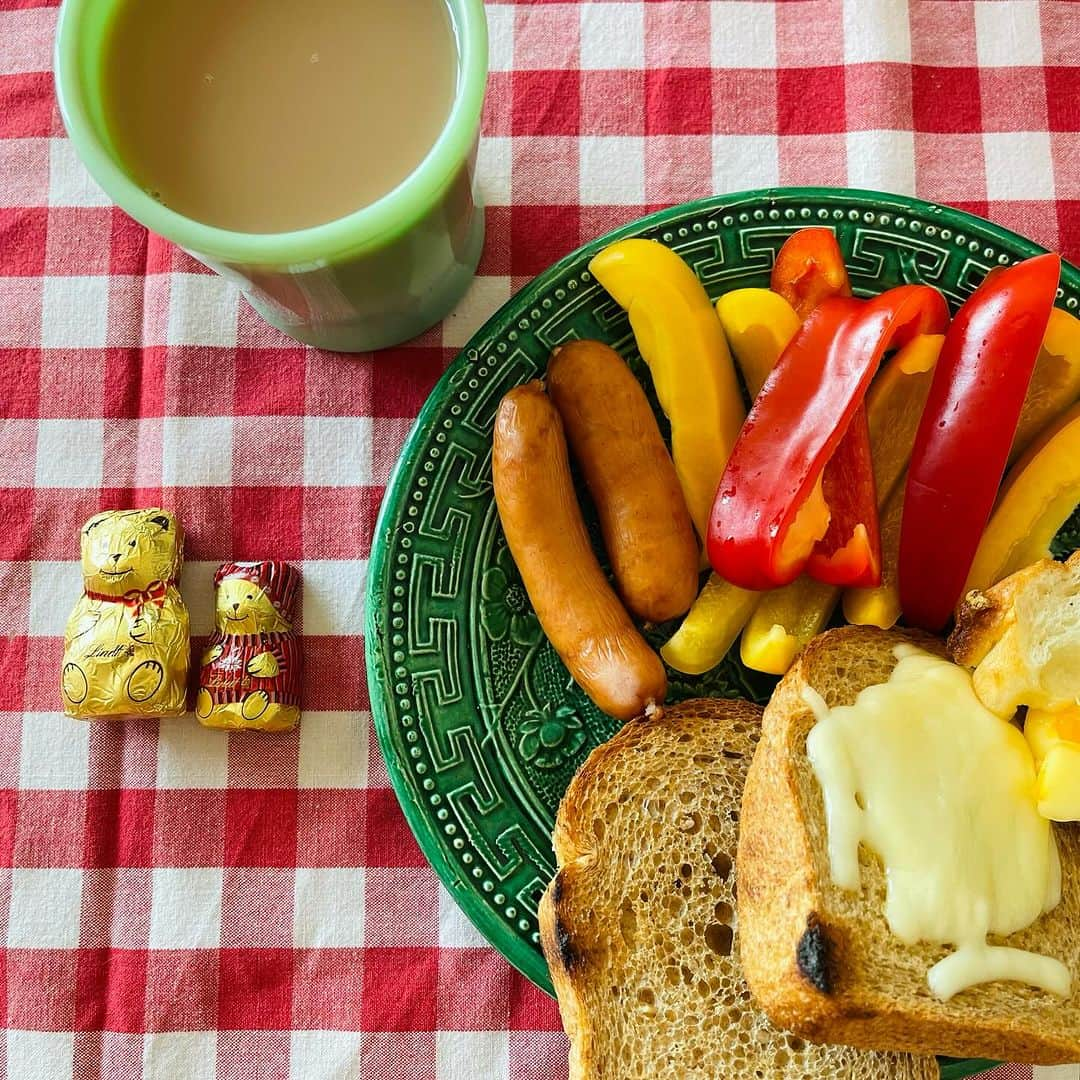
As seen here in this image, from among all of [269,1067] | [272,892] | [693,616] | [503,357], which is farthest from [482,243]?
[269,1067]

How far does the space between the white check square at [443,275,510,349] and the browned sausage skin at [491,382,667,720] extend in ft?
0.71

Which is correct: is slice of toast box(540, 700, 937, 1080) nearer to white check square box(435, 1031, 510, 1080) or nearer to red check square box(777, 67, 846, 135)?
white check square box(435, 1031, 510, 1080)

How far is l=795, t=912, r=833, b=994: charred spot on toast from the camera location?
99cm

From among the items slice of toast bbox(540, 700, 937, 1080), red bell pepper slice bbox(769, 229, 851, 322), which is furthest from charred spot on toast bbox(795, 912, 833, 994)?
red bell pepper slice bbox(769, 229, 851, 322)

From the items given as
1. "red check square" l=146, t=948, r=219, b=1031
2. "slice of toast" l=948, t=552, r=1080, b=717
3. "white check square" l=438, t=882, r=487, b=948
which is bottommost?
"red check square" l=146, t=948, r=219, b=1031

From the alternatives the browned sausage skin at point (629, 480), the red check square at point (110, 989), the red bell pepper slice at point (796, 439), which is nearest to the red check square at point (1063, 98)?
the red bell pepper slice at point (796, 439)

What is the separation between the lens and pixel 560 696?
128cm

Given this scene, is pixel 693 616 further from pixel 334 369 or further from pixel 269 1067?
pixel 269 1067

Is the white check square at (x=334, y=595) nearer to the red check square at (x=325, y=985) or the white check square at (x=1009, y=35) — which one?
the red check square at (x=325, y=985)

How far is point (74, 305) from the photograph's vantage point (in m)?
1.45

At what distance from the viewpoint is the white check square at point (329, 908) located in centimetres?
135

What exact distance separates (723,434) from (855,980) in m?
0.55

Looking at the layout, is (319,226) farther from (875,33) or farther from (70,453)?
(875,33)

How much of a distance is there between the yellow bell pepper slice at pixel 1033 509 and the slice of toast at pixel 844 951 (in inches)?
9.5
